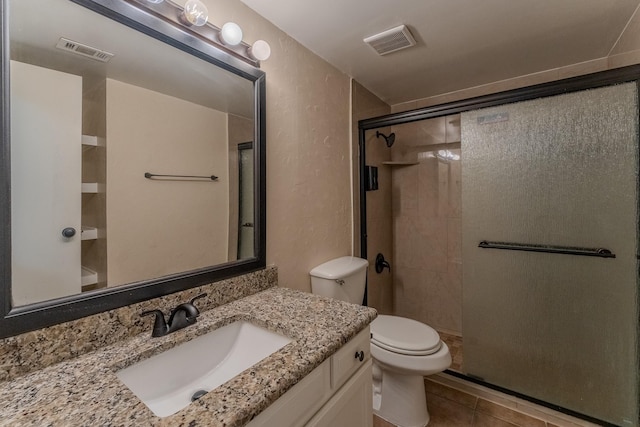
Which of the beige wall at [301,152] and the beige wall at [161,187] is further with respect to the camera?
the beige wall at [301,152]

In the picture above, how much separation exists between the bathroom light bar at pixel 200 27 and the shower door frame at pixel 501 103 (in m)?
1.03

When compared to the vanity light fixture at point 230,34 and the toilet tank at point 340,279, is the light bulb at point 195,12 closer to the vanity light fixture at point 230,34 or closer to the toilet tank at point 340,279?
the vanity light fixture at point 230,34

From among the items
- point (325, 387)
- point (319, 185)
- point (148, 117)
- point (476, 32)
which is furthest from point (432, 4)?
point (325, 387)

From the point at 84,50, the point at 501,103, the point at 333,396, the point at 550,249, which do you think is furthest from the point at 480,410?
the point at 84,50

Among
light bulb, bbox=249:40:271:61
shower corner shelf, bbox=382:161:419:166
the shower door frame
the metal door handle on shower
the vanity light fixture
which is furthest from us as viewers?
shower corner shelf, bbox=382:161:419:166

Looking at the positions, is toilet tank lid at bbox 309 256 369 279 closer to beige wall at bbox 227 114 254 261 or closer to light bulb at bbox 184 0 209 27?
beige wall at bbox 227 114 254 261

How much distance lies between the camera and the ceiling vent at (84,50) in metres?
0.76

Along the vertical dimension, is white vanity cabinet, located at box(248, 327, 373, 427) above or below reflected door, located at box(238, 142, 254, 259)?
below

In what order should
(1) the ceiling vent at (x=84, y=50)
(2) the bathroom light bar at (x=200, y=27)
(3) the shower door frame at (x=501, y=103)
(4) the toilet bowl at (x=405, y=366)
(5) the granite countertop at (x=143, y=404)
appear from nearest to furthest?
(5) the granite countertop at (x=143, y=404), (1) the ceiling vent at (x=84, y=50), (2) the bathroom light bar at (x=200, y=27), (3) the shower door frame at (x=501, y=103), (4) the toilet bowl at (x=405, y=366)

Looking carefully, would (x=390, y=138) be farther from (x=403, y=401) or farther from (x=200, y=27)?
(x=403, y=401)

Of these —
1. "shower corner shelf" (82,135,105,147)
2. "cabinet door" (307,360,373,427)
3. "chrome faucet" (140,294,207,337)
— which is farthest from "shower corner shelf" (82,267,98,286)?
"cabinet door" (307,360,373,427)

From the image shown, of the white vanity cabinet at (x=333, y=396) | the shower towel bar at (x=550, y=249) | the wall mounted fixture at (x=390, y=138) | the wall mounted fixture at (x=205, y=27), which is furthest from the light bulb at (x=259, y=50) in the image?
the shower towel bar at (x=550, y=249)

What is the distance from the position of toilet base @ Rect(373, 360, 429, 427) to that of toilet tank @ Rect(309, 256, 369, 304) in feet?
1.54

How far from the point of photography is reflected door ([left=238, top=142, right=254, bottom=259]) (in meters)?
1.20
